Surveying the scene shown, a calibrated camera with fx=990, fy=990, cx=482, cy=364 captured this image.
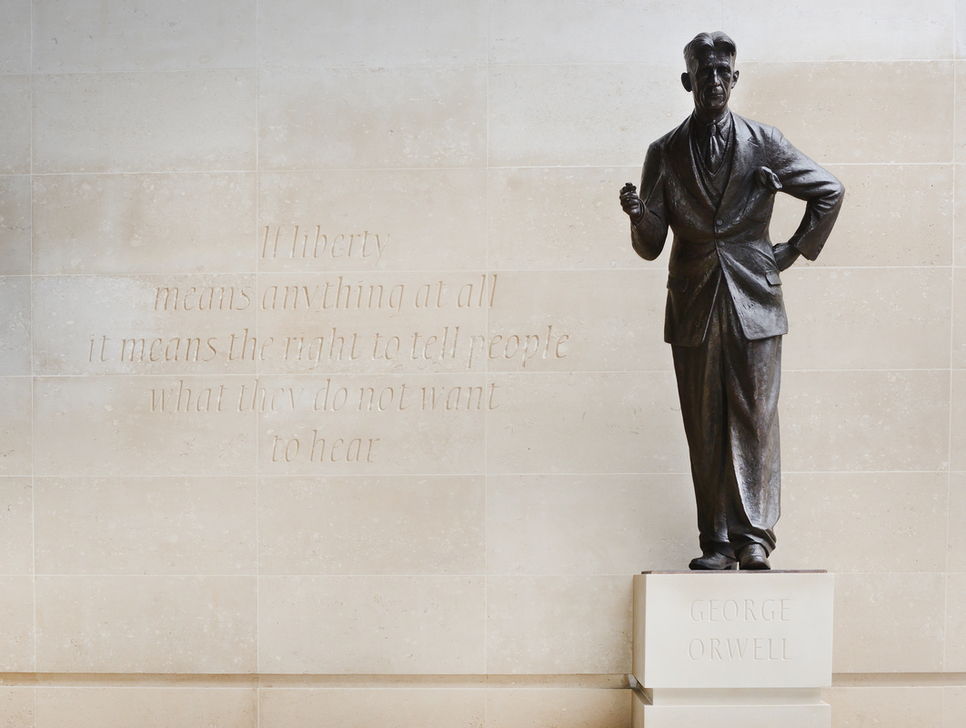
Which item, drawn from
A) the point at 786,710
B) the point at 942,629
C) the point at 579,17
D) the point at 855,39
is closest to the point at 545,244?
the point at 579,17

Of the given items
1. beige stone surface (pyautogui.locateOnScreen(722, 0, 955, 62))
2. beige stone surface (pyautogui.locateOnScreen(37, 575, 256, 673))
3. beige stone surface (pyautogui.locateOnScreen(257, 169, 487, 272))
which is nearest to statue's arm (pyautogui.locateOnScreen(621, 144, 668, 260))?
beige stone surface (pyautogui.locateOnScreen(257, 169, 487, 272))

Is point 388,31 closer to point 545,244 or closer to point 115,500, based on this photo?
point 545,244

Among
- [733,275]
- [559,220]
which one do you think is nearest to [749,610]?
[733,275]

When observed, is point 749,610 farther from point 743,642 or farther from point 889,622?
point 889,622

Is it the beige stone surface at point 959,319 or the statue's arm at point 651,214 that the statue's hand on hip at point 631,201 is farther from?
the beige stone surface at point 959,319

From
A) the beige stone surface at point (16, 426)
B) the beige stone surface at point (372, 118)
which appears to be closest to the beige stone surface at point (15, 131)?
the beige stone surface at point (16, 426)

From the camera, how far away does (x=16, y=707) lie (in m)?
5.43

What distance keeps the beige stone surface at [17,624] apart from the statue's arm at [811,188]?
14.7ft

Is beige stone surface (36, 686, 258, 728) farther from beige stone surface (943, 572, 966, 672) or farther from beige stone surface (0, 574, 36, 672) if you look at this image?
beige stone surface (943, 572, 966, 672)

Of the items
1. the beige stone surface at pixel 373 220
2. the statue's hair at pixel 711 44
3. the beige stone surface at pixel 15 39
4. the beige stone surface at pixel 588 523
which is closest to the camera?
the statue's hair at pixel 711 44

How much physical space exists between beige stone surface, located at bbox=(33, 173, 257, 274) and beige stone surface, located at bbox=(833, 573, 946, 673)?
3830mm

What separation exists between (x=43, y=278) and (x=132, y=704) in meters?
2.42

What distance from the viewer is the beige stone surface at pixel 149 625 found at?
17.9ft

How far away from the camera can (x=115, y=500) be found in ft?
18.2
